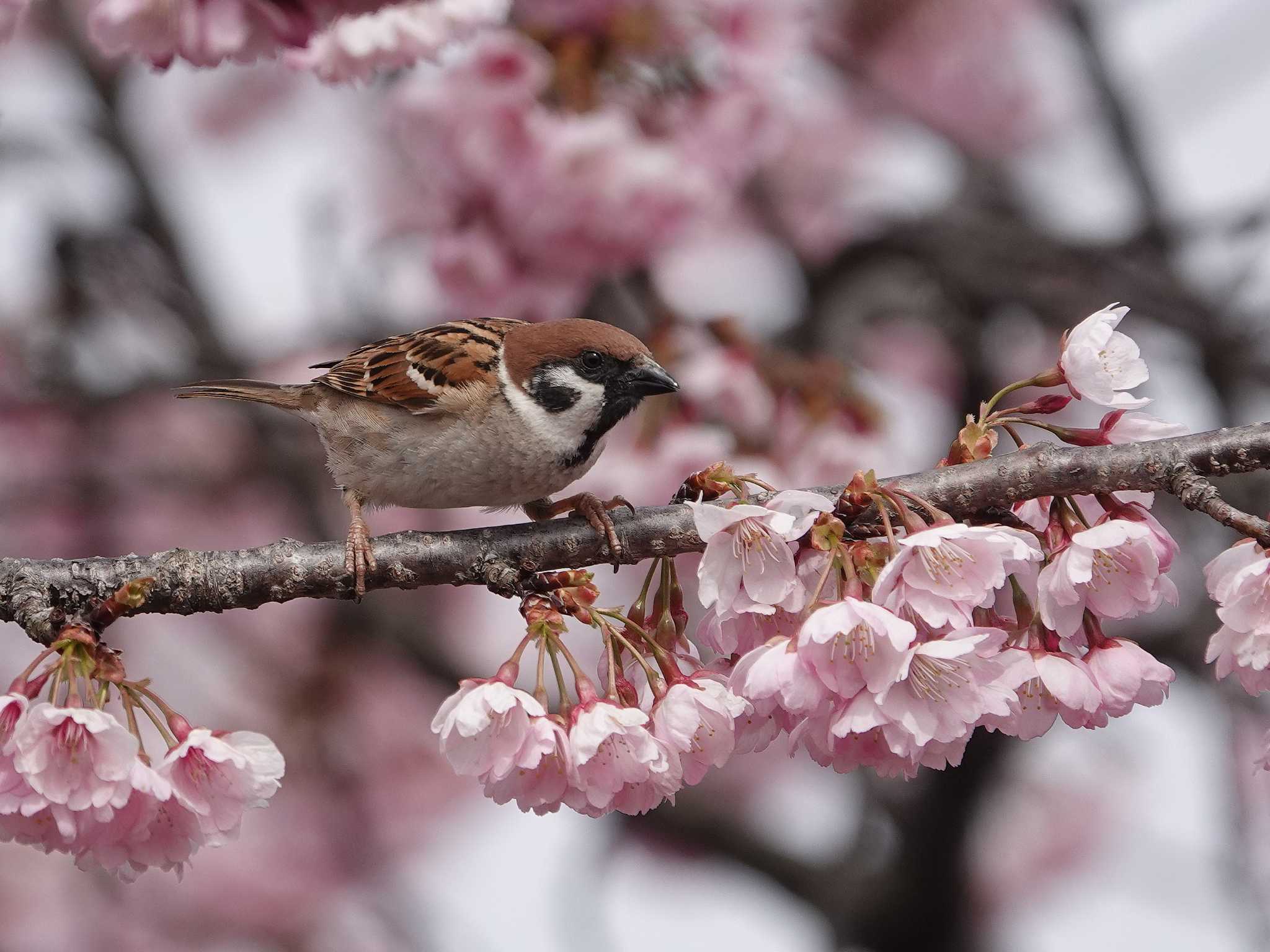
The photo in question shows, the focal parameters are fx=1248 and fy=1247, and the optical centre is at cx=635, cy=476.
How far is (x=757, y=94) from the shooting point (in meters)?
3.40

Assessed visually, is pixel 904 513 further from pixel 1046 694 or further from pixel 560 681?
pixel 560 681

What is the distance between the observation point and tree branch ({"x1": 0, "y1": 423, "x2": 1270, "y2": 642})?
1.65 metres

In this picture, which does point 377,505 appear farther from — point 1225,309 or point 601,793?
point 1225,309

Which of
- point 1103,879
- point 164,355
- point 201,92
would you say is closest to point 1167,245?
point 164,355

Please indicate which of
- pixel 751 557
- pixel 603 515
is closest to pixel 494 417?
pixel 603 515

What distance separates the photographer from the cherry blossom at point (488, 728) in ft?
5.24

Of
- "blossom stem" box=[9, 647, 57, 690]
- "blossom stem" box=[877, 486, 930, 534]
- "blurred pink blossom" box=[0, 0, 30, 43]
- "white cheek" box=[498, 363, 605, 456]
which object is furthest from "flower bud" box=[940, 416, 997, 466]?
"blurred pink blossom" box=[0, 0, 30, 43]

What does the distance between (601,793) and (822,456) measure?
5.24ft

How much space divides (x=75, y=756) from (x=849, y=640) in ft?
3.20

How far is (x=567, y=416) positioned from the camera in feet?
7.97

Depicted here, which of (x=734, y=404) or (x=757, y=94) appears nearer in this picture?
(x=734, y=404)

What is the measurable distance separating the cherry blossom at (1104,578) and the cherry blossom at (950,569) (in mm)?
70

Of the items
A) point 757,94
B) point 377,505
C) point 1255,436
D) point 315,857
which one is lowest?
point 315,857

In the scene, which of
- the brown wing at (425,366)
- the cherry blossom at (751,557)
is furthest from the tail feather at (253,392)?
the cherry blossom at (751,557)
